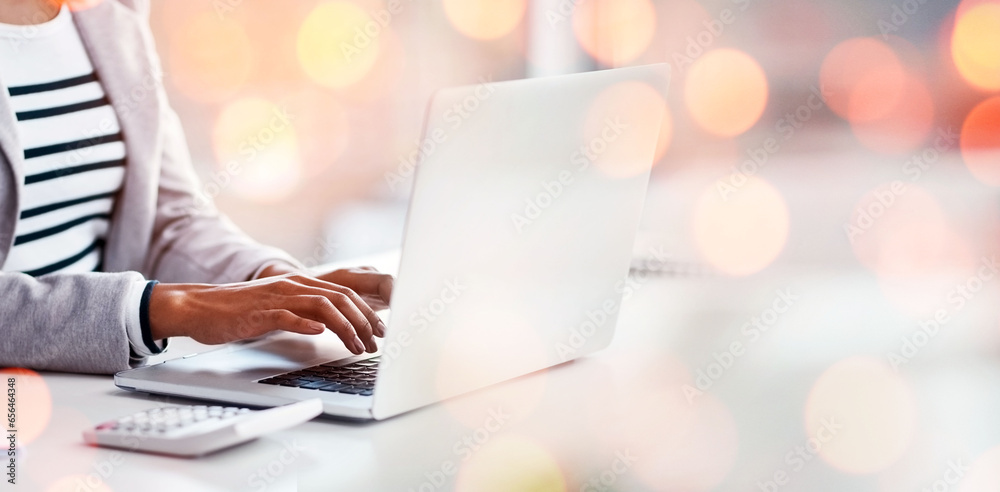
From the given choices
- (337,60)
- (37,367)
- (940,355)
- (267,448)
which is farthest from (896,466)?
(337,60)

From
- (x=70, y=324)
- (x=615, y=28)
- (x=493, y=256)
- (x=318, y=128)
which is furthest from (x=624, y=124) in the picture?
(x=318, y=128)

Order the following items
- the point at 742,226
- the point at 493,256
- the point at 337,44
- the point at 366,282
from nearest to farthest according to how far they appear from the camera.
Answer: the point at 493,256, the point at 366,282, the point at 742,226, the point at 337,44

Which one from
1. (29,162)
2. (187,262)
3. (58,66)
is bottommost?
(187,262)

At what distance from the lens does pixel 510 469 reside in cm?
64

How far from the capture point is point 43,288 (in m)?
0.85

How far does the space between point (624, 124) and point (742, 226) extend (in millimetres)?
871

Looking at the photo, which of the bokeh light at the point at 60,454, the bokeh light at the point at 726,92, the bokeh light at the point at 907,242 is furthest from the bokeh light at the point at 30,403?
the bokeh light at the point at 726,92

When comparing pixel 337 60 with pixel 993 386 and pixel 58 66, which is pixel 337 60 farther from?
pixel 993 386

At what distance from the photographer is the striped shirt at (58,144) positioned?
1192mm

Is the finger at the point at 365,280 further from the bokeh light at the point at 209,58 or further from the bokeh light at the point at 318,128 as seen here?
the bokeh light at the point at 318,128

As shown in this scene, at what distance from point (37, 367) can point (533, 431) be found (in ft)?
1.73

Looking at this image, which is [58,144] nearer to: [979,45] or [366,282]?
[366,282]

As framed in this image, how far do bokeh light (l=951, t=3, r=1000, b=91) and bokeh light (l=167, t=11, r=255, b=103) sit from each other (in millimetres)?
2273

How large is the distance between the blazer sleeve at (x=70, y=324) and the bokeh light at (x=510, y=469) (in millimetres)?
407
